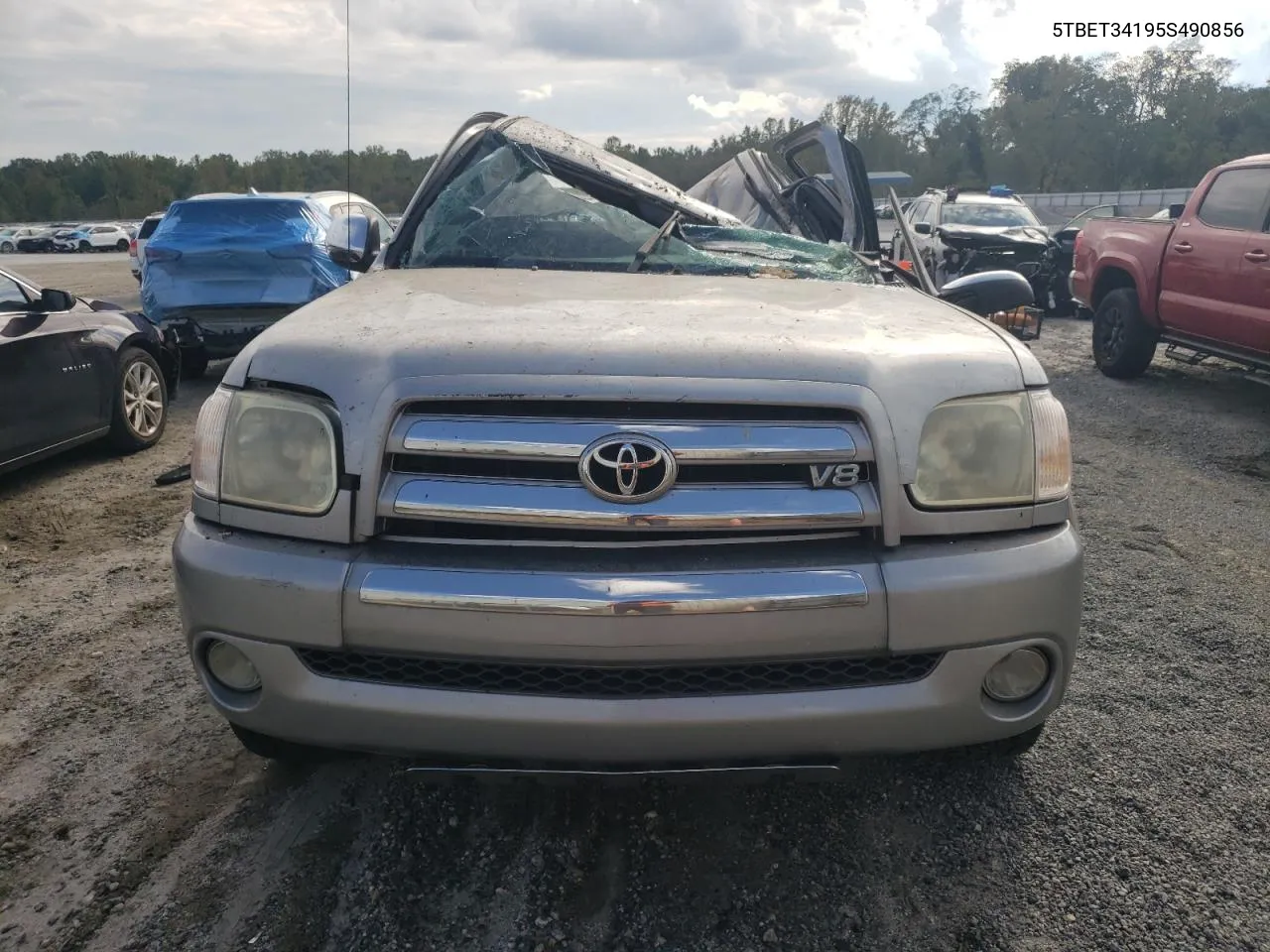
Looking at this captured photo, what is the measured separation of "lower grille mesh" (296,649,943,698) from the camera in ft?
6.25

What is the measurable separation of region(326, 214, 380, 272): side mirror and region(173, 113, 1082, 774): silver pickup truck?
1918 mm

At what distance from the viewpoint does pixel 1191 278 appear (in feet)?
24.9

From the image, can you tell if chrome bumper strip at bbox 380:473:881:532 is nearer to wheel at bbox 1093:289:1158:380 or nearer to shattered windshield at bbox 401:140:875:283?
shattered windshield at bbox 401:140:875:283

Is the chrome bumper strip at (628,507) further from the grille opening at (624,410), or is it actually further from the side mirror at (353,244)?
the side mirror at (353,244)

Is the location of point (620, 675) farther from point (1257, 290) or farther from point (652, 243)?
point (1257, 290)

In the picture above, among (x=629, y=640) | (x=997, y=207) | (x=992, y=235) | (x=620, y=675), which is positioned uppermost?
(x=997, y=207)

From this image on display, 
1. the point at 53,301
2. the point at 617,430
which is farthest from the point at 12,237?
the point at 617,430

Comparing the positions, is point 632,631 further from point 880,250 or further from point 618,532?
Answer: point 880,250

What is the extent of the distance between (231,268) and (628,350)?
7371 mm

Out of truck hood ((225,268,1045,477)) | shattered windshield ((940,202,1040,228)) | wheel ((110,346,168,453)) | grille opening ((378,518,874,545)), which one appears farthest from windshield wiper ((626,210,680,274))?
shattered windshield ((940,202,1040,228))

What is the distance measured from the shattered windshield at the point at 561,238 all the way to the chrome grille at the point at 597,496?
1.38m

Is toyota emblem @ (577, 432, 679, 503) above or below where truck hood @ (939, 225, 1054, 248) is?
below

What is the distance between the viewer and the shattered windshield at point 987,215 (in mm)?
13477

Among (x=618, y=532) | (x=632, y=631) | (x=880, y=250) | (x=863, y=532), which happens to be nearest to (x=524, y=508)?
(x=618, y=532)
